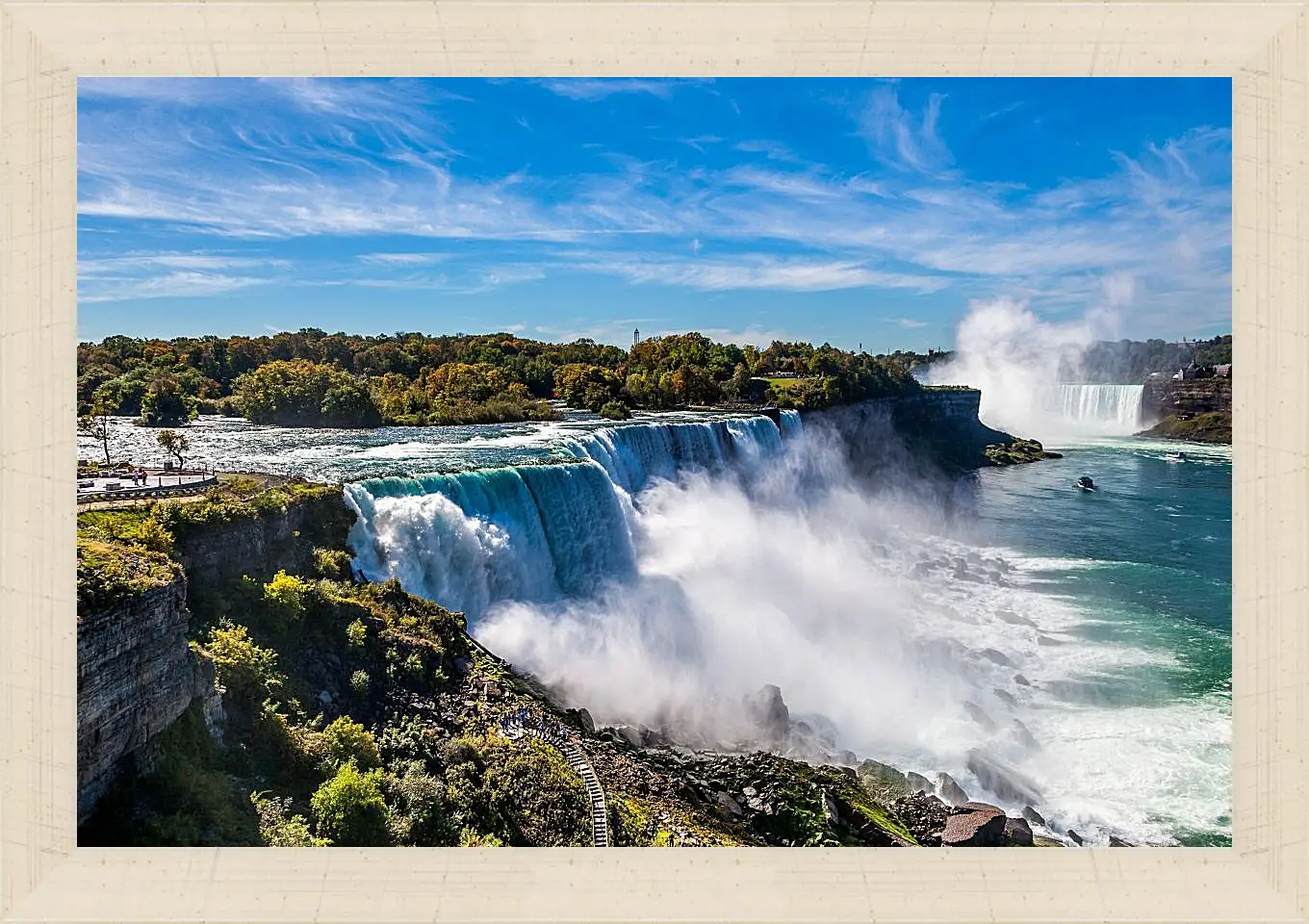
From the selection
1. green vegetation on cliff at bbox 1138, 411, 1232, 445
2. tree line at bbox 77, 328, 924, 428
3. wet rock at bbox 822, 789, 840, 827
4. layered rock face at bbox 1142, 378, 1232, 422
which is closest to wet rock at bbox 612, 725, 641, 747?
wet rock at bbox 822, 789, 840, 827

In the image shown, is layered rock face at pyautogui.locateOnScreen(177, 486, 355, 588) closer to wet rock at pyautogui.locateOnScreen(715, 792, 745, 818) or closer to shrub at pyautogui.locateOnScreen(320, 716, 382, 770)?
shrub at pyautogui.locateOnScreen(320, 716, 382, 770)

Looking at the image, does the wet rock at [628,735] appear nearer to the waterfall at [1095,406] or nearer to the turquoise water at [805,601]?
the turquoise water at [805,601]

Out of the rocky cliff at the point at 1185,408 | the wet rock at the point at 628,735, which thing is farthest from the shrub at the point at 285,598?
the rocky cliff at the point at 1185,408

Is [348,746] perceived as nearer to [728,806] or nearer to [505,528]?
[728,806]

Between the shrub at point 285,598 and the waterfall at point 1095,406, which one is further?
the waterfall at point 1095,406

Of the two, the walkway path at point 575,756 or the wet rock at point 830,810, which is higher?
the walkway path at point 575,756
